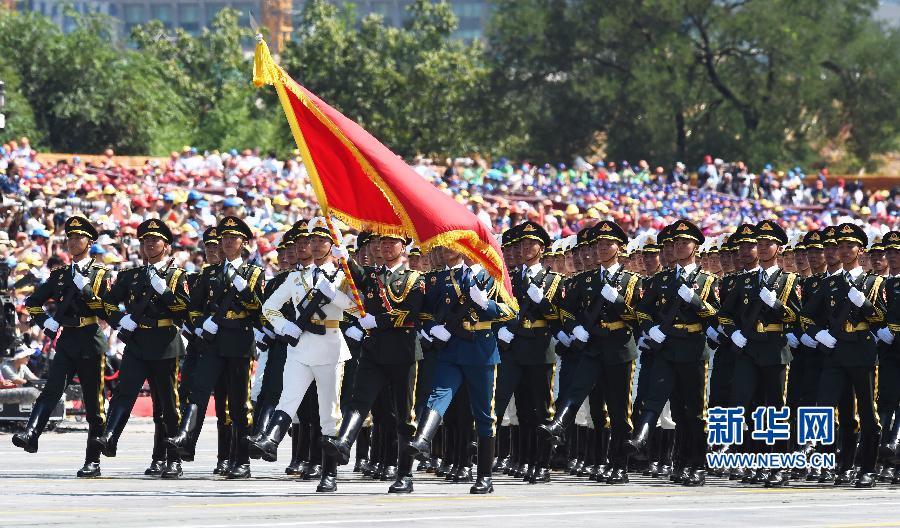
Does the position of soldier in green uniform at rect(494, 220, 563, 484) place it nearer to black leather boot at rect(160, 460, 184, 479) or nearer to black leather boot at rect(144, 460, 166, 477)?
black leather boot at rect(160, 460, 184, 479)

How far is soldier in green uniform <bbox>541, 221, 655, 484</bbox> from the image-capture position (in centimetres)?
1520

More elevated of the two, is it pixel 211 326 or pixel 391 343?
pixel 211 326

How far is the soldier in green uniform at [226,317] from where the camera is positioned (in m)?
15.0

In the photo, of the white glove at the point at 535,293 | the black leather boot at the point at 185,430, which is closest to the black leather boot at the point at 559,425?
the white glove at the point at 535,293

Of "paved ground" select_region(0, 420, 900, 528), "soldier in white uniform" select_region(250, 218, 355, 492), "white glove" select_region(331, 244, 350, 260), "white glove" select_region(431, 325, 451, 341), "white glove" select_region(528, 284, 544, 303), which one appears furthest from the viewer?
"white glove" select_region(528, 284, 544, 303)

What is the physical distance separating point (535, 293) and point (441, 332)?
1.72m

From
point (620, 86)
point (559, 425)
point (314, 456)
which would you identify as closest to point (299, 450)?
point (314, 456)

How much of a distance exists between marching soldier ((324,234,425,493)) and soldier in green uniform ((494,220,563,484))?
147 centimetres

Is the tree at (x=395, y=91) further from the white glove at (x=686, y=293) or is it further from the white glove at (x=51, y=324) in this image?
the white glove at (x=686, y=293)

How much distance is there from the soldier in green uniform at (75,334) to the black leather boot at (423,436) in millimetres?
2902

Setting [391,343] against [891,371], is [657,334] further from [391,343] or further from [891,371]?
[391,343]

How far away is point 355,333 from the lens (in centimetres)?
1502

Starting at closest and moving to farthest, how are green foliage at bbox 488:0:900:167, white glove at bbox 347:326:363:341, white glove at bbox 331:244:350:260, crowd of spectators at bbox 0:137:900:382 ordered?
1. white glove at bbox 331:244:350:260
2. white glove at bbox 347:326:363:341
3. crowd of spectators at bbox 0:137:900:382
4. green foliage at bbox 488:0:900:167

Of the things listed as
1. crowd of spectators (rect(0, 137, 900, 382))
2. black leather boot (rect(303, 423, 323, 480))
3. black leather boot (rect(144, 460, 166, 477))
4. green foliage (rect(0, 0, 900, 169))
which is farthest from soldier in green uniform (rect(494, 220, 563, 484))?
green foliage (rect(0, 0, 900, 169))
